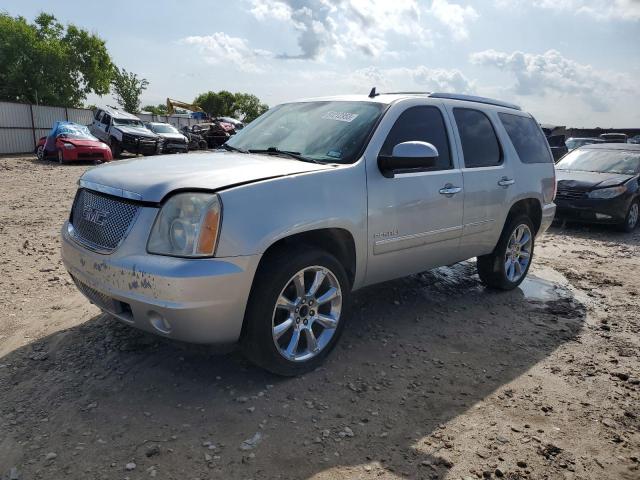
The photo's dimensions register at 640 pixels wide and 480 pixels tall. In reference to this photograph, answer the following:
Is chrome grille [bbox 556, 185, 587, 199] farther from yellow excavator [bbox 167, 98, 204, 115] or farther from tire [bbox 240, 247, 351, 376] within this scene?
yellow excavator [bbox 167, 98, 204, 115]

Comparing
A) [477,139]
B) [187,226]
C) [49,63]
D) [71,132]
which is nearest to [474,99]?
[477,139]

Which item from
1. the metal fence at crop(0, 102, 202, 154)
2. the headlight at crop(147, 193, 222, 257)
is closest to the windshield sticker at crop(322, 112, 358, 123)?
the headlight at crop(147, 193, 222, 257)

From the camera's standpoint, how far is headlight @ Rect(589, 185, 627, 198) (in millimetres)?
9250

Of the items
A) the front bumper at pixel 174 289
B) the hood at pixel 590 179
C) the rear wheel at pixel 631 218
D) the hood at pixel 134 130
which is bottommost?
the rear wheel at pixel 631 218

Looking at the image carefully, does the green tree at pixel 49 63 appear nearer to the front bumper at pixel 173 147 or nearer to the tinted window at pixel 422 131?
the front bumper at pixel 173 147

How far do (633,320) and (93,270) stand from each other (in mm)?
4625

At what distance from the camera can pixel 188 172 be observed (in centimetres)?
312

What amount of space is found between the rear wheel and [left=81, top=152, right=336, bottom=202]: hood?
7.98 meters

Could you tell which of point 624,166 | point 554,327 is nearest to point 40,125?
point 624,166

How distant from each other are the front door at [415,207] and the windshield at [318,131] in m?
0.18

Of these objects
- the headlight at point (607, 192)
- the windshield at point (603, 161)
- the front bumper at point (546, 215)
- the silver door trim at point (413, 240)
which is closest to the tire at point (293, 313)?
the silver door trim at point (413, 240)

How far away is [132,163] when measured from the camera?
143 inches

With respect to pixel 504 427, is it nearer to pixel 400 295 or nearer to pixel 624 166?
pixel 400 295

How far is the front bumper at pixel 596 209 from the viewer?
360 inches
